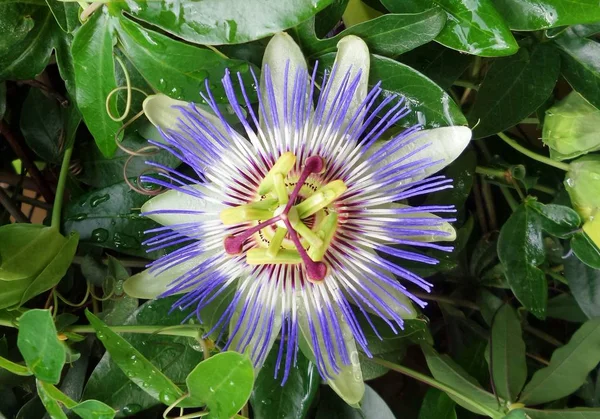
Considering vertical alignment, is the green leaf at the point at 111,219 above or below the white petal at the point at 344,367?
above

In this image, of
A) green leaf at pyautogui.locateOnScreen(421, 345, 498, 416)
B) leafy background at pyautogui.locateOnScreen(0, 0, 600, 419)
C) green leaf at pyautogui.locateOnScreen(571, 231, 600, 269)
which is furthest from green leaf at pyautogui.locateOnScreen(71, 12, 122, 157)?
green leaf at pyautogui.locateOnScreen(571, 231, 600, 269)

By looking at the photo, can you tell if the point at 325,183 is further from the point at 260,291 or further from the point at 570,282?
the point at 570,282

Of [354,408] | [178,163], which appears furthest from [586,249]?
[178,163]

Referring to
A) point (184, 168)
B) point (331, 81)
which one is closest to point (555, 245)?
point (331, 81)

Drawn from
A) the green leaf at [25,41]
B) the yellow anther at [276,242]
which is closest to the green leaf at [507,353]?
the yellow anther at [276,242]

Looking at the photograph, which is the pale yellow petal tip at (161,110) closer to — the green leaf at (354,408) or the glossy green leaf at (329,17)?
the glossy green leaf at (329,17)

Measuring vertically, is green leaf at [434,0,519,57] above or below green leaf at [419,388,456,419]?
above

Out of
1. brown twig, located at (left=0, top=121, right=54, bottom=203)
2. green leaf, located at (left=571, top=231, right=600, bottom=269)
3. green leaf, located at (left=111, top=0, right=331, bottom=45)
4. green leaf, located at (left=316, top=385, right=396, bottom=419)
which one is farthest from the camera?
brown twig, located at (left=0, top=121, right=54, bottom=203)

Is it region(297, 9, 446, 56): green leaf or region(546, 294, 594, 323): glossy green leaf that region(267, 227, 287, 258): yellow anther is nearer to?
region(297, 9, 446, 56): green leaf
